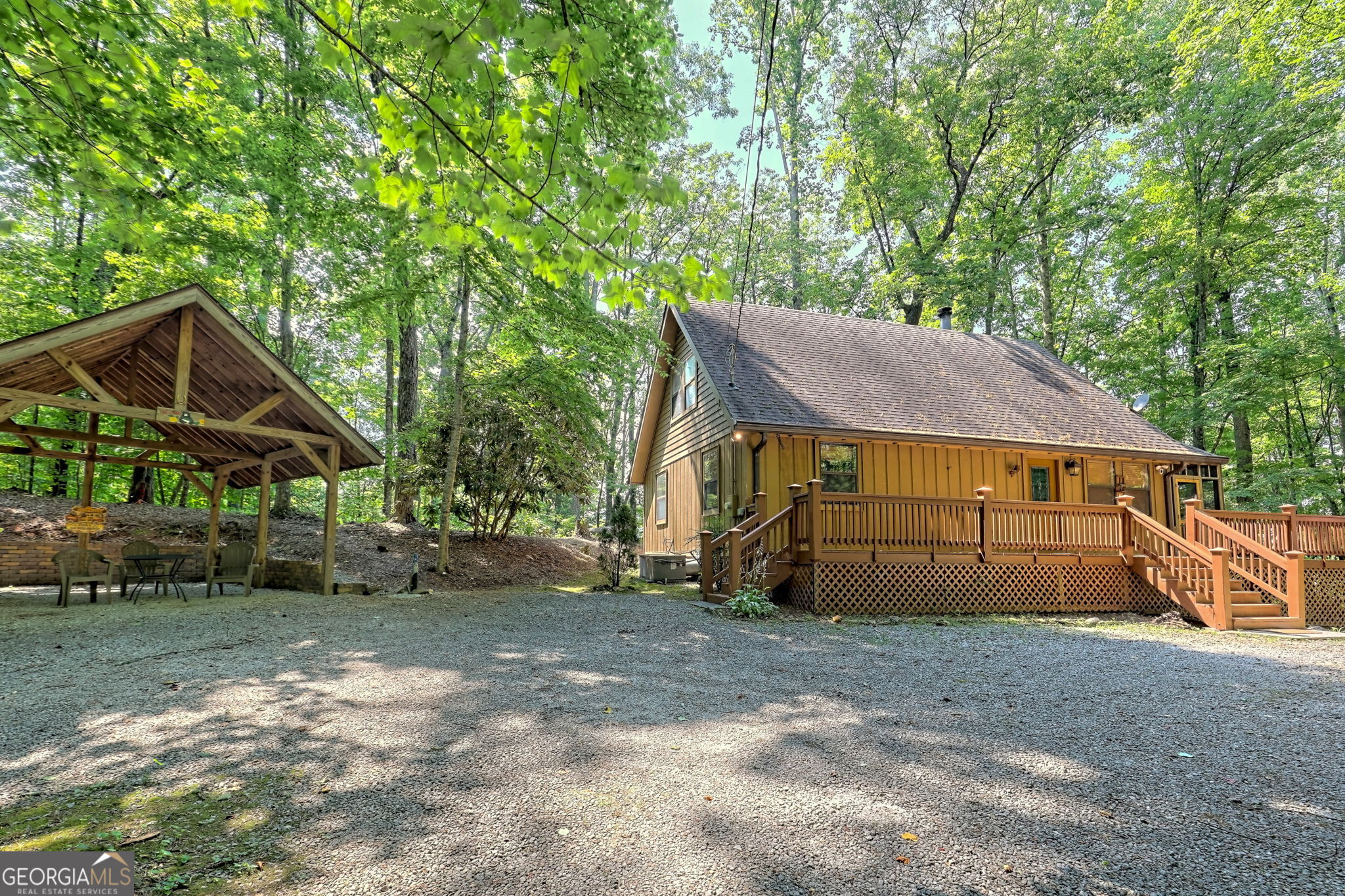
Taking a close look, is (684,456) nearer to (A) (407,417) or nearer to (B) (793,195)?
(A) (407,417)

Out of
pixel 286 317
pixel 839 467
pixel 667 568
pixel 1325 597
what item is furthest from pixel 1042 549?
pixel 286 317

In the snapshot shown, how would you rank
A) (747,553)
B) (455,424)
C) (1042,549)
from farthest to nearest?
(455,424) < (1042,549) < (747,553)

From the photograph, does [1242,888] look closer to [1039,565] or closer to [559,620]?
[559,620]

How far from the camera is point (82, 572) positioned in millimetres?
9273

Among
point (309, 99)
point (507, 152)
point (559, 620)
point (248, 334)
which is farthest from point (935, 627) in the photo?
point (309, 99)

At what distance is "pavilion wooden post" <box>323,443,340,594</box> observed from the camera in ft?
31.4

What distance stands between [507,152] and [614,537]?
1127 cm

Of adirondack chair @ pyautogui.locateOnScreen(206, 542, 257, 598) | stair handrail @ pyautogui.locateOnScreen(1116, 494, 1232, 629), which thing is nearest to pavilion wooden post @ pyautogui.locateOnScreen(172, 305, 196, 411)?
adirondack chair @ pyautogui.locateOnScreen(206, 542, 257, 598)

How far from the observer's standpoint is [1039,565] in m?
10.3

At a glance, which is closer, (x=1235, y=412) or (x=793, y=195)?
(x=1235, y=412)

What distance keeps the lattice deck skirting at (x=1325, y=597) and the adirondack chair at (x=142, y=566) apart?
1877 cm

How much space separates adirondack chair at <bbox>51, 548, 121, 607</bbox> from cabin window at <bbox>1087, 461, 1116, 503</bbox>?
18757 millimetres

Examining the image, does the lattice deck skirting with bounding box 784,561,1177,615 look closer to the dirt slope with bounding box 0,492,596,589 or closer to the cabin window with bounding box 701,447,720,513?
the cabin window with bounding box 701,447,720,513

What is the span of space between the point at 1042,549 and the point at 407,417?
14578 millimetres
